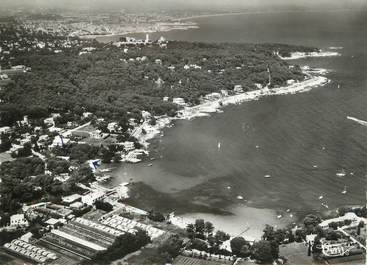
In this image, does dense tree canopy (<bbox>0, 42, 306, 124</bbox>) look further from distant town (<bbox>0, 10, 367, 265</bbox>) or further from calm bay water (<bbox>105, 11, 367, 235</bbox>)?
calm bay water (<bbox>105, 11, 367, 235</bbox>)

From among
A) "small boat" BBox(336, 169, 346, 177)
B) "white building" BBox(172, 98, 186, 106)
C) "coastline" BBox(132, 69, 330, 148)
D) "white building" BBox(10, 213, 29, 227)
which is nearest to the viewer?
"white building" BBox(10, 213, 29, 227)

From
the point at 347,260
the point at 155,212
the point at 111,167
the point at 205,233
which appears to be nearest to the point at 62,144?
the point at 111,167

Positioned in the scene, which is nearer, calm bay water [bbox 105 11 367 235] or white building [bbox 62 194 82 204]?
white building [bbox 62 194 82 204]

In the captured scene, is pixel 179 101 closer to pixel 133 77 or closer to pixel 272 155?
pixel 133 77

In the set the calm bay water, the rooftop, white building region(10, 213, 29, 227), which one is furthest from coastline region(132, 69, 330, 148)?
the rooftop

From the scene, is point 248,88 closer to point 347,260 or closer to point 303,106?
point 303,106

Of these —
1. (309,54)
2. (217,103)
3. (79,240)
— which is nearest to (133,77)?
(217,103)
